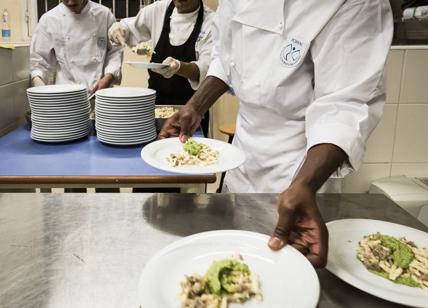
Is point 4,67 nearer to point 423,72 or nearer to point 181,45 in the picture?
point 181,45

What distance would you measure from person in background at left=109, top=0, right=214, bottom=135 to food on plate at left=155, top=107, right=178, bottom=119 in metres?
0.40

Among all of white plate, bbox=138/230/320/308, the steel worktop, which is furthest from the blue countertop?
white plate, bbox=138/230/320/308

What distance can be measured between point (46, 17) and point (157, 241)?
2350 millimetres

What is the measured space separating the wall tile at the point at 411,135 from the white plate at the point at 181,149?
1087 mm

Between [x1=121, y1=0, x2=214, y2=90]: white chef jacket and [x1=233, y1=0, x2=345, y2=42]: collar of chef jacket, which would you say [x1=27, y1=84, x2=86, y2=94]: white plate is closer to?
[x1=233, y1=0, x2=345, y2=42]: collar of chef jacket

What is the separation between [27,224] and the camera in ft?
2.88

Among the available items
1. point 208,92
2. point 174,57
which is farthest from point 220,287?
point 174,57

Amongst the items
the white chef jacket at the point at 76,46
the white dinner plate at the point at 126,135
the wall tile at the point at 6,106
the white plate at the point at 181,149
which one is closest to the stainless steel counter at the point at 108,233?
the white plate at the point at 181,149

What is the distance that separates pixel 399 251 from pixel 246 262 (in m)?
0.28

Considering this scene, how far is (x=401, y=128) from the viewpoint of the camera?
6.67ft

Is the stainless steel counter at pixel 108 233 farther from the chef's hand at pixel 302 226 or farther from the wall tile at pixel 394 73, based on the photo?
the wall tile at pixel 394 73

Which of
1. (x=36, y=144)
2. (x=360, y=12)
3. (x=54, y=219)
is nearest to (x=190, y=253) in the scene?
(x=54, y=219)

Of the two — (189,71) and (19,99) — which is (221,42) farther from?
(19,99)

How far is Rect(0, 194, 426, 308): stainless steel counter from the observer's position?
66cm
